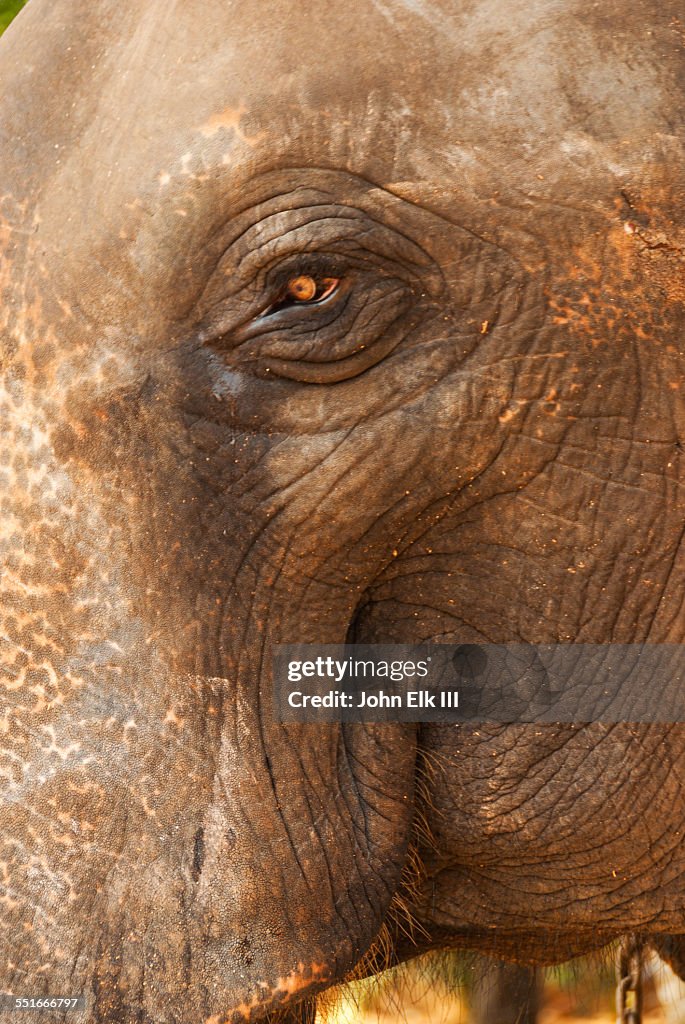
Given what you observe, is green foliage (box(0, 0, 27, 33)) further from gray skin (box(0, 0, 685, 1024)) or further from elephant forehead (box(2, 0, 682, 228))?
elephant forehead (box(2, 0, 682, 228))

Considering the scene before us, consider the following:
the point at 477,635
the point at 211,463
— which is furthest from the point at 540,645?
the point at 211,463

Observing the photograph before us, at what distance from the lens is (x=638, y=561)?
7.32ft

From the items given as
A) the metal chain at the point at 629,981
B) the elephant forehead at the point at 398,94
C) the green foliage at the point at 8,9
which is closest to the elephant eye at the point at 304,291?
the elephant forehead at the point at 398,94

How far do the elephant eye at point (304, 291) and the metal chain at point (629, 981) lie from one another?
156 cm

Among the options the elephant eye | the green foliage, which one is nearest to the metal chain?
the elephant eye

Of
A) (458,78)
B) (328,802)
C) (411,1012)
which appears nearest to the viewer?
(458,78)

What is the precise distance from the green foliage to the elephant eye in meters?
1.31

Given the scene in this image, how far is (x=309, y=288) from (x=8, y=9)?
1372mm

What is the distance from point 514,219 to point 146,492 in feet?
1.85

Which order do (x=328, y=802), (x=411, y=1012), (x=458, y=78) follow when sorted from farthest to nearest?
1. (x=411, y=1012)
2. (x=328, y=802)
3. (x=458, y=78)

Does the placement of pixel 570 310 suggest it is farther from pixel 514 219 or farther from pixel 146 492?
pixel 146 492

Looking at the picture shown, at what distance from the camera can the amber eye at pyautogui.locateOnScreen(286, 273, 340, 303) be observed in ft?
6.80

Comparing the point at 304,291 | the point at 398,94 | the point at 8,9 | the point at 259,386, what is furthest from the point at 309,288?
the point at 8,9

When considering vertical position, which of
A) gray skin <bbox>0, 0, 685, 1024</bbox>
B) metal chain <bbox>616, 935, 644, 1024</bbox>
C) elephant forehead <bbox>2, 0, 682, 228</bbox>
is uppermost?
elephant forehead <bbox>2, 0, 682, 228</bbox>
